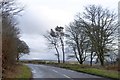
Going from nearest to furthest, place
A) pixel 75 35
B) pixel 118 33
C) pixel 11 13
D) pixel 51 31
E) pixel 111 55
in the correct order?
1. pixel 11 13
2. pixel 118 33
3. pixel 111 55
4. pixel 75 35
5. pixel 51 31

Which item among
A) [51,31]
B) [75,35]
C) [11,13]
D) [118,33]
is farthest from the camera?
[51,31]

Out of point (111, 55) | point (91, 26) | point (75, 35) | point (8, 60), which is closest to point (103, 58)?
point (111, 55)

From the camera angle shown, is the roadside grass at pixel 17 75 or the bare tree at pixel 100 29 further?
the bare tree at pixel 100 29

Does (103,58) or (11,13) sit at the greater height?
(11,13)

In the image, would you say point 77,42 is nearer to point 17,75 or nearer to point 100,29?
point 100,29

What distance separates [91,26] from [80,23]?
2291mm

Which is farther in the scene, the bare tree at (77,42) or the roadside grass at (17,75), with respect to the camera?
the bare tree at (77,42)

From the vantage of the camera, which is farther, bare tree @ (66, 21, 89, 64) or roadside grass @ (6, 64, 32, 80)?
bare tree @ (66, 21, 89, 64)

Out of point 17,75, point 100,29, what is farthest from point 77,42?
point 17,75

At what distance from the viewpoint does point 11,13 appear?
2475 centimetres

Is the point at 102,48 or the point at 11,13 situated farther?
the point at 102,48

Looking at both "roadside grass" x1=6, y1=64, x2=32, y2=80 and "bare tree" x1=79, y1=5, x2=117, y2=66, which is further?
"bare tree" x1=79, y1=5, x2=117, y2=66

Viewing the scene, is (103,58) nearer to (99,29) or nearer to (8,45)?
(99,29)

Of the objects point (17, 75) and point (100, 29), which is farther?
point (100, 29)
